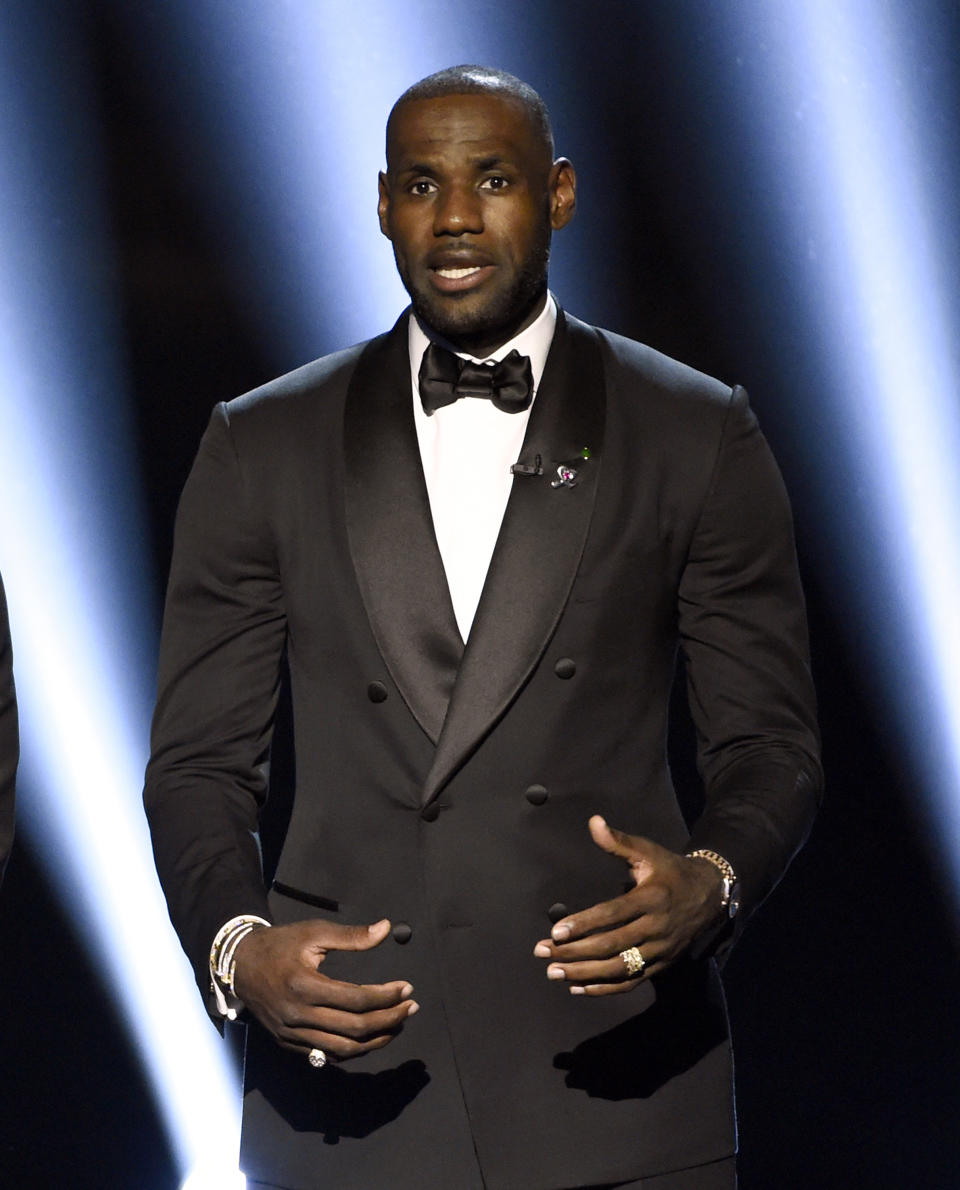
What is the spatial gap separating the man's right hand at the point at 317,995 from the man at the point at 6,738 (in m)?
0.63

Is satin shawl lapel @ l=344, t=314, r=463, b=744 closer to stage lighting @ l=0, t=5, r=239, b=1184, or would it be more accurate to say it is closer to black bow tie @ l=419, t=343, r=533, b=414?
black bow tie @ l=419, t=343, r=533, b=414

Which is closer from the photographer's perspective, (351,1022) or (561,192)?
(351,1022)

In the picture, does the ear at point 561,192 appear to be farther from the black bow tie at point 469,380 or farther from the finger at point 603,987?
the finger at point 603,987

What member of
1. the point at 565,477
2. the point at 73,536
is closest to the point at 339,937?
the point at 565,477

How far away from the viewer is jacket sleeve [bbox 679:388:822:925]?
2.08 m

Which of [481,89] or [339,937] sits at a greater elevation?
[481,89]

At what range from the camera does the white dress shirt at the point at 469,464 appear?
210 centimetres

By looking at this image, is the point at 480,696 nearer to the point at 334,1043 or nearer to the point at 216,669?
the point at 216,669

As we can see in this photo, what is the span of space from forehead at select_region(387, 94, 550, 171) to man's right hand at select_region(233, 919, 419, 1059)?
2.72 ft

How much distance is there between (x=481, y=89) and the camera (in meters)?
2.12

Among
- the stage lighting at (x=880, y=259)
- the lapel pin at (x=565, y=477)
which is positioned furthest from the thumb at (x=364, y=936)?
the stage lighting at (x=880, y=259)

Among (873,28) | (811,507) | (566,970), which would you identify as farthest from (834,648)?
(566,970)

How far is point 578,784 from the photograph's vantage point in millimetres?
2061

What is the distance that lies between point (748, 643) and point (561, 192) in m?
0.55
